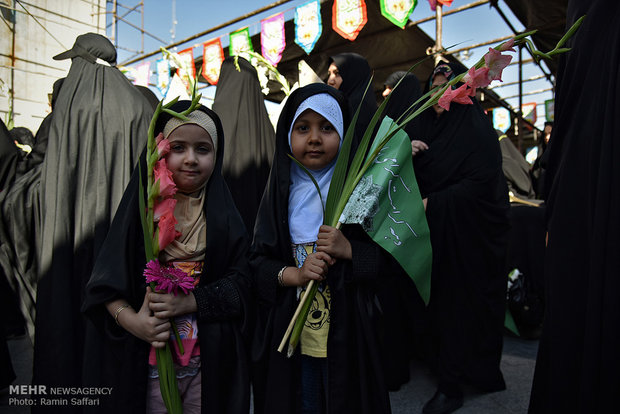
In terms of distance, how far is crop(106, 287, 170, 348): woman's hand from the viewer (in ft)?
3.78

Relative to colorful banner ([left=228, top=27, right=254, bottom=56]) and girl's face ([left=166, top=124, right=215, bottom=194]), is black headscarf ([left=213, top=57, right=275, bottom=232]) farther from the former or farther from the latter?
colorful banner ([left=228, top=27, right=254, bottom=56])

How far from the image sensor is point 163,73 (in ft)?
29.8

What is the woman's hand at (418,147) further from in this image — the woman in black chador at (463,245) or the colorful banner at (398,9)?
the colorful banner at (398,9)

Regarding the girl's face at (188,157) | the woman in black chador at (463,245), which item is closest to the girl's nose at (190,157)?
the girl's face at (188,157)

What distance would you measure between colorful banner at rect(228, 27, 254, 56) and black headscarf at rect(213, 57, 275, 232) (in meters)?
3.39

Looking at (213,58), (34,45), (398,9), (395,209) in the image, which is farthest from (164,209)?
(34,45)

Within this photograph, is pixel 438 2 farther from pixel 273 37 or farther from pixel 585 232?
pixel 585 232

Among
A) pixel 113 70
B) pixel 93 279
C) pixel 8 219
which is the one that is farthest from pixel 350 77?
pixel 8 219

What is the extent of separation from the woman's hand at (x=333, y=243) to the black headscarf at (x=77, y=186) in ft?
4.70

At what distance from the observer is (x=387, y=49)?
21.5 feet

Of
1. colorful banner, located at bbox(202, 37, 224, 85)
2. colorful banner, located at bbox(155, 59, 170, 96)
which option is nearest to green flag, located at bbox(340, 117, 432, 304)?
colorful banner, located at bbox(202, 37, 224, 85)

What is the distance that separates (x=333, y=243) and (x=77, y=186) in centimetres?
167

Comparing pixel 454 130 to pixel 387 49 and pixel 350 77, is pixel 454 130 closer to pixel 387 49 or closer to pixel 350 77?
pixel 350 77

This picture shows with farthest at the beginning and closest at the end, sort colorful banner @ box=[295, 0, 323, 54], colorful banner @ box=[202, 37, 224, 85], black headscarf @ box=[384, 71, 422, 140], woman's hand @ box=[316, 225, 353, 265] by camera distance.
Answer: colorful banner @ box=[202, 37, 224, 85], colorful banner @ box=[295, 0, 323, 54], black headscarf @ box=[384, 71, 422, 140], woman's hand @ box=[316, 225, 353, 265]
